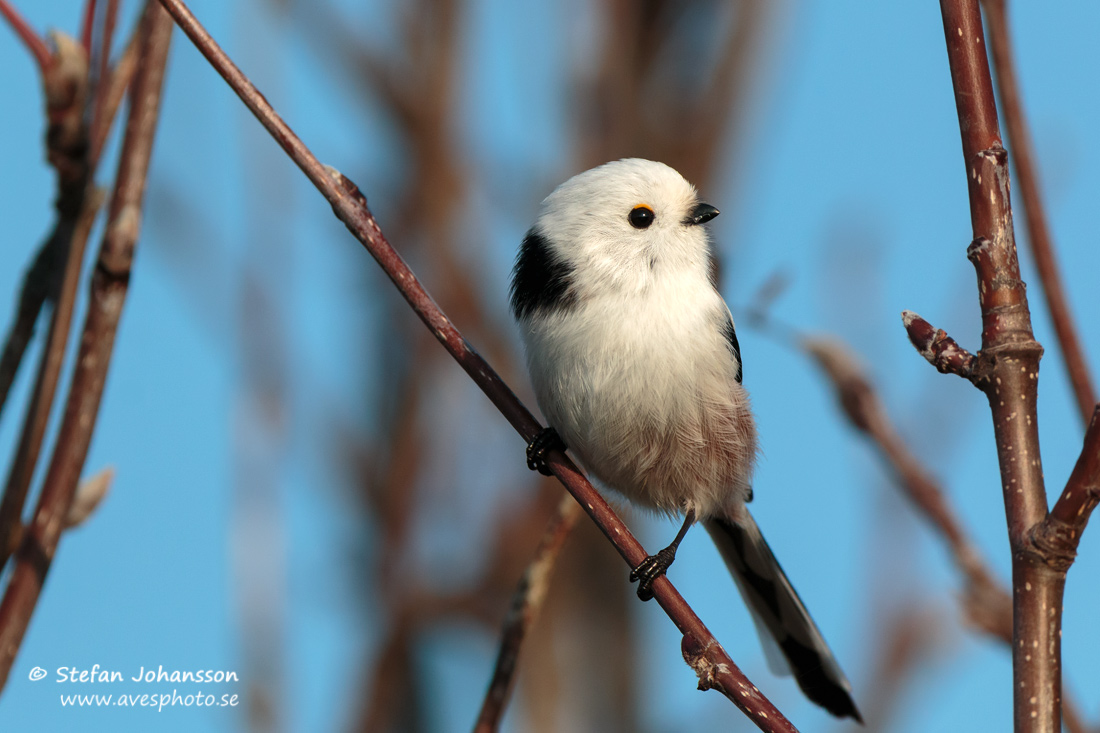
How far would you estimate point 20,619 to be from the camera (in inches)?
58.4

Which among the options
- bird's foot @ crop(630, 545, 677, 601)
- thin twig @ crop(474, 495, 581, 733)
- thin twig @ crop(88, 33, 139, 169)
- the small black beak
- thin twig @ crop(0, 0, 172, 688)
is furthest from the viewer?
the small black beak

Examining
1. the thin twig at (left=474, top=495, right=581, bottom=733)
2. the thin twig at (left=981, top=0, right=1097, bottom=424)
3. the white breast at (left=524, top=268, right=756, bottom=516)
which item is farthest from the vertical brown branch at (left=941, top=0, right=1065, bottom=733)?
the white breast at (left=524, top=268, right=756, bottom=516)

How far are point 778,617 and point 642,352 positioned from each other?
105 cm

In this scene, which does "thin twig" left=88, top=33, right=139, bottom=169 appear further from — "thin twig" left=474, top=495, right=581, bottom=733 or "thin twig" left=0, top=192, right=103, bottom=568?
"thin twig" left=474, top=495, right=581, bottom=733

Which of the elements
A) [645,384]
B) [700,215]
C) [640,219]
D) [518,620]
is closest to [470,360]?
[518,620]

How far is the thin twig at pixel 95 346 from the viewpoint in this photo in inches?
58.8

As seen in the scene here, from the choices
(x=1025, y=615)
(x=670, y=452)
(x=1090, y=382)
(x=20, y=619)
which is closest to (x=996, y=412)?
(x=1025, y=615)

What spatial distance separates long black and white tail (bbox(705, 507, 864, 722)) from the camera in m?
2.70

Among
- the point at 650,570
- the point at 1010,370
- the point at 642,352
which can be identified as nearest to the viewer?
the point at 1010,370

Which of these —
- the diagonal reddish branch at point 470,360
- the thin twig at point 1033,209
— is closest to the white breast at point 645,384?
the diagonal reddish branch at point 470,360

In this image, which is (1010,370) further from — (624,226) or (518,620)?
(624,226)

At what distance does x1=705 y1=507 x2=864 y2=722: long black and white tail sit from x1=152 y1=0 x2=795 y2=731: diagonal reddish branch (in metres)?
1.10

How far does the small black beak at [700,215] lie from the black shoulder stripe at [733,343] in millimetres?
264

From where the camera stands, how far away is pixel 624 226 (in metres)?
2.58
